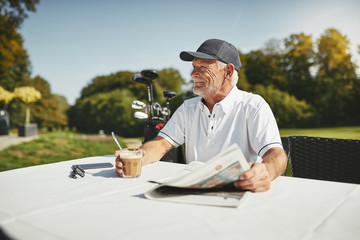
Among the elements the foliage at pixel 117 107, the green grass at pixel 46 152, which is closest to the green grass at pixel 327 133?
the foliage at pixel 117 107

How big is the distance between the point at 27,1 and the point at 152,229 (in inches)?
563

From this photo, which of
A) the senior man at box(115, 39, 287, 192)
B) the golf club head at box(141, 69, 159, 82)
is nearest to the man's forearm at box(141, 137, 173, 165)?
the senior man at box(115, 39, 287, 192)

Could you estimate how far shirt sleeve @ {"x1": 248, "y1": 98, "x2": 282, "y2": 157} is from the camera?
5.32ft

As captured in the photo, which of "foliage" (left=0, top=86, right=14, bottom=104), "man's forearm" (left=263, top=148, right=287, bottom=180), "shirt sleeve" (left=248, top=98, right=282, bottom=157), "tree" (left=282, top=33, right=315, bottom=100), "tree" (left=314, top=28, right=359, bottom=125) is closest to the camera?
"man's forearm" (left=263, top=148, right=287, bottom=180)

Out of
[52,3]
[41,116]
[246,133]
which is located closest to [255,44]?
[52,3]

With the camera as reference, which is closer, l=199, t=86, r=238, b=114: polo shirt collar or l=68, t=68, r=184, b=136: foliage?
l=199, t=86, r=238, b=114: polo shirt collar

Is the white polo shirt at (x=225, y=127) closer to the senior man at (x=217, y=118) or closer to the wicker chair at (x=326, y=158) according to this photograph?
the senior man at (x=217, y=118)

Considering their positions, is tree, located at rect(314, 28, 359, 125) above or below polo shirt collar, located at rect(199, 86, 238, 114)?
above

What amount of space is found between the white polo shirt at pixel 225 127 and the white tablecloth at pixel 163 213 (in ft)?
1.85

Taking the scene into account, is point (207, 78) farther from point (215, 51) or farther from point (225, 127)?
point (225, 127)

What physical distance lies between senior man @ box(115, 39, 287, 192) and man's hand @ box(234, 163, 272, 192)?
513 mm

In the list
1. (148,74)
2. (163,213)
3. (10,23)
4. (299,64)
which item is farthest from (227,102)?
(299,64)

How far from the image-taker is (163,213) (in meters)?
0.87

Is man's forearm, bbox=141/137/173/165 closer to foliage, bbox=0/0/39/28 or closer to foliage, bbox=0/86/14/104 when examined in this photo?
foliage, bbox=0/0/39/28
